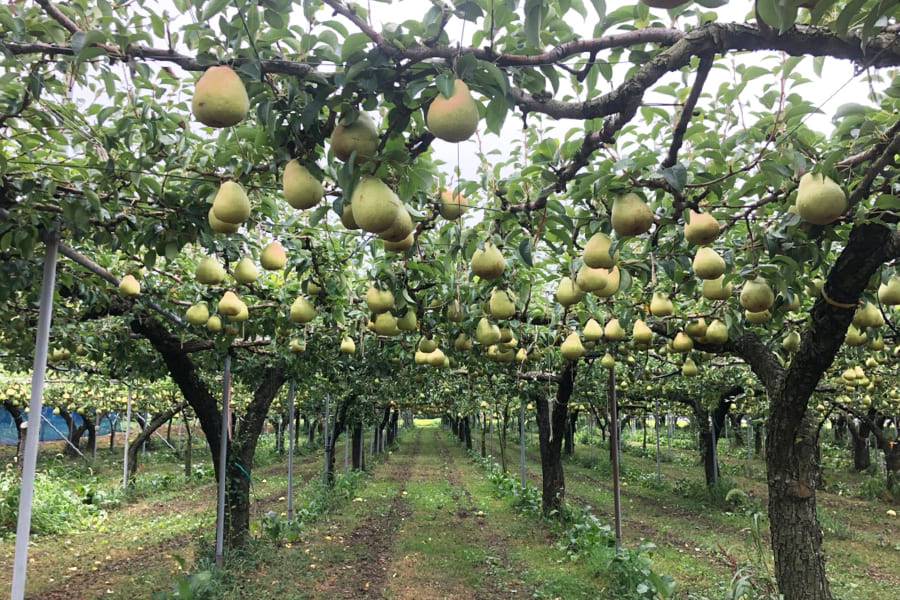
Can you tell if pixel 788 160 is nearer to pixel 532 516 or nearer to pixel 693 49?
pixel 693 49

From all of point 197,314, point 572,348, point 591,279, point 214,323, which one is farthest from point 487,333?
point 214,323

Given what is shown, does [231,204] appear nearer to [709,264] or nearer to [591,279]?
[591,279]

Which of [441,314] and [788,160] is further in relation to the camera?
[441,314]

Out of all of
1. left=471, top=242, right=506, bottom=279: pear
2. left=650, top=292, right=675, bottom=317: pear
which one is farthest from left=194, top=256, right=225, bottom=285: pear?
left=650, top=292, right=675, bottom=317: pear

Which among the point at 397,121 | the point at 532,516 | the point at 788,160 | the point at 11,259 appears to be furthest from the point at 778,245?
the point at 532,516

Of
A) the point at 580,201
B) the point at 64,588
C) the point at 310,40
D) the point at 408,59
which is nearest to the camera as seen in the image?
the point at 408,59

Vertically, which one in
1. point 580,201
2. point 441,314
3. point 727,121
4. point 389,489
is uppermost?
point 727,121

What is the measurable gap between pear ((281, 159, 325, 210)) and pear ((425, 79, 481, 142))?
433mm

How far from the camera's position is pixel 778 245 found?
120 inches

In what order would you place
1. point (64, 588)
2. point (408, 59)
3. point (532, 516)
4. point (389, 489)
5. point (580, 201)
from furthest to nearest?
point (389, 489), point (532, 516), point (64, 588), point (580, 201), point (408, 59)

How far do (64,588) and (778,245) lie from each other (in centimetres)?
848

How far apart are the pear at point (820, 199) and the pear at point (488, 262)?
114 cm

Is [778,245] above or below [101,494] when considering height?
above

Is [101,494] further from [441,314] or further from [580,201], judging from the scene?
[580,201]
